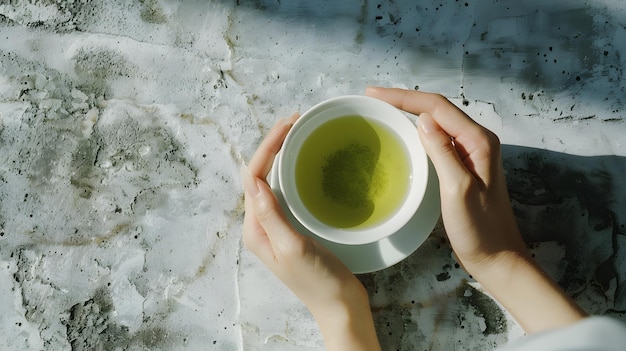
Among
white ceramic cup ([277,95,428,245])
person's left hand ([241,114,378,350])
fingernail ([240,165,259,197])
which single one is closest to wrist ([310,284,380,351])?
person's left hand ([241,114,378,350])

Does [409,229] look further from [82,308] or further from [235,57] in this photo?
[82,308]

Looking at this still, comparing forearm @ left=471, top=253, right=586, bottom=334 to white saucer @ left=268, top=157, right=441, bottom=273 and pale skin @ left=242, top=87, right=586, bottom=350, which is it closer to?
pale skin @ left=242, top=87, right=586, bottom=350

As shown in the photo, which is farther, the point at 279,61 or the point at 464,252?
the point at 279,61

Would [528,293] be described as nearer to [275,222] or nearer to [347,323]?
[347,323]

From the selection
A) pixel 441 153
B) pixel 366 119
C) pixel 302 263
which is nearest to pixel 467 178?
pixel 441 153

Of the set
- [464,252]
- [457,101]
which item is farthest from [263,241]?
[457,101]
